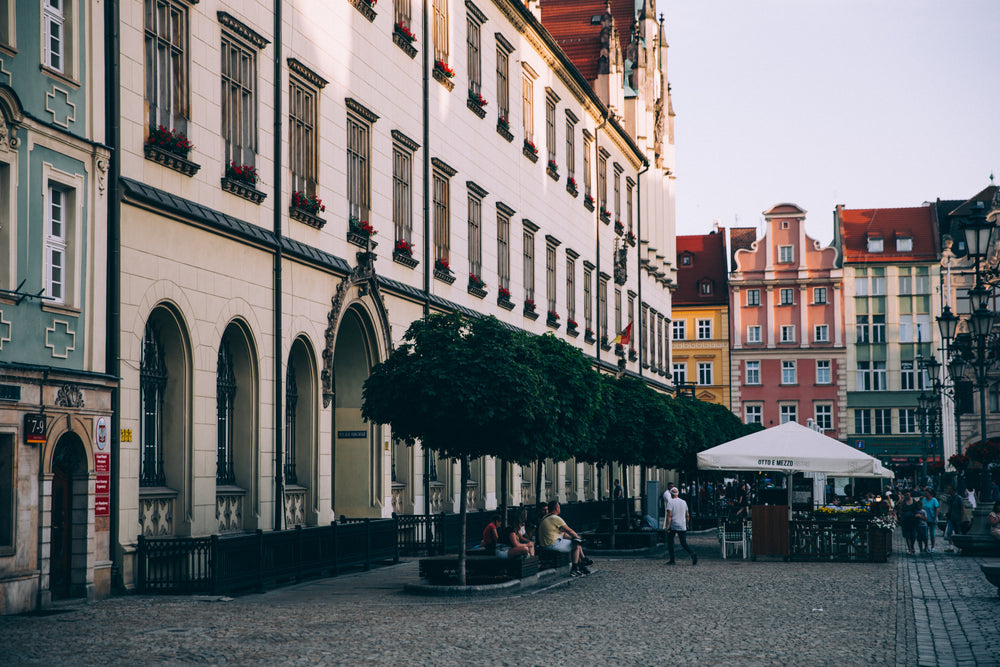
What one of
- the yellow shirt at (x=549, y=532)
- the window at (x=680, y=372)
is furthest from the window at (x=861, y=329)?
the yellow shirt at (x=549, y=532)

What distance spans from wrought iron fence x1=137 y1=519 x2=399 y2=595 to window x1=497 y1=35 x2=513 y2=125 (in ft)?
62.5

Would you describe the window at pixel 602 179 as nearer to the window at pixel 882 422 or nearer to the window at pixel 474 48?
the window at pixel 474 48

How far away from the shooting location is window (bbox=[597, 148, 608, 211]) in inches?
2088

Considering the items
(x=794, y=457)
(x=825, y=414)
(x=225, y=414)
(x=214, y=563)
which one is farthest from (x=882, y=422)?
(x=214, y=563)

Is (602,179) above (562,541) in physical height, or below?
above

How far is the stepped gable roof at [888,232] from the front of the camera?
99.9 m

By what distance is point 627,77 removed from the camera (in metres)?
62.4

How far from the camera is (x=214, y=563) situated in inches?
716

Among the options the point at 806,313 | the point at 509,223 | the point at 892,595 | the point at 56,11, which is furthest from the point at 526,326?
the point at 806,313

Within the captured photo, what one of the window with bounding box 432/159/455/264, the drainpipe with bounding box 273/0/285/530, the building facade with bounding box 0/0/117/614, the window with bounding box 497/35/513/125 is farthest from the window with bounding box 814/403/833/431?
the building facade with bounding box 0/0/117/614

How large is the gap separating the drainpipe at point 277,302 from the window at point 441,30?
30.3 ft

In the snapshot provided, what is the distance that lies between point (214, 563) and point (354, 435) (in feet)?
33.2

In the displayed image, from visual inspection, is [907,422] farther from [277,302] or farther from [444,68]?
[277,302]

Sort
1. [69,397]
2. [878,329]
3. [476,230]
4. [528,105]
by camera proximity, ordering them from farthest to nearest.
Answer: [878,329]
[528,105]
[476,230]
[69,397]
